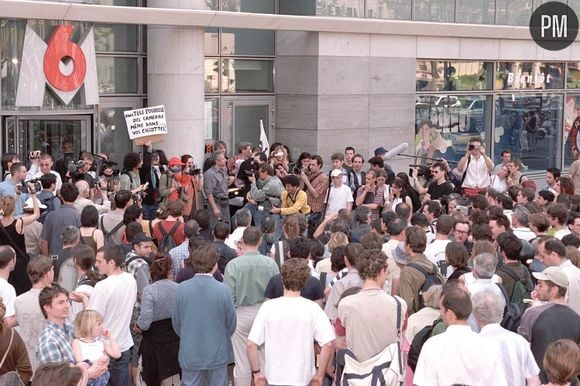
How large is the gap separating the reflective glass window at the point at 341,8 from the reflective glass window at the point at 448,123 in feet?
9.89

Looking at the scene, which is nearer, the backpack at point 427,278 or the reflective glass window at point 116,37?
the backpack at point 427,278

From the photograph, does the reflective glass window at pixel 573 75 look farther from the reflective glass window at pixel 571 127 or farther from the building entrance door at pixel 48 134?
the building entrance door at pixel 48 134

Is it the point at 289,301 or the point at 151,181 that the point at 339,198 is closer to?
the point at 151,181

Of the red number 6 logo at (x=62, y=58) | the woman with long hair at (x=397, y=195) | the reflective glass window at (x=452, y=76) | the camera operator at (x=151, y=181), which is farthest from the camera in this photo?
the reflective glass window at (x=452, y=76)

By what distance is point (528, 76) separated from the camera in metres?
26.3

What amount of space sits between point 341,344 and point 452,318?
1.29 meters

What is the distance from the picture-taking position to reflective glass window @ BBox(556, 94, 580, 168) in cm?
2767

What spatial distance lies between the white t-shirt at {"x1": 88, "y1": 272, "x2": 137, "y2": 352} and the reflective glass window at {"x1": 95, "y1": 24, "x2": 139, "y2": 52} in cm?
1194

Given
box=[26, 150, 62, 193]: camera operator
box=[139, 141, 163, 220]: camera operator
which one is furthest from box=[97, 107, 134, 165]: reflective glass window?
box=[26, 150, 62, 193]: camera operator

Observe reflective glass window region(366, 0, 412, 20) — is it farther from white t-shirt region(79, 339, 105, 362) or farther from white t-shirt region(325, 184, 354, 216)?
white t-shirt region(79, 339, 105, 362)

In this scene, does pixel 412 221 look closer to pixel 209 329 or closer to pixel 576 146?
pixel 209 329

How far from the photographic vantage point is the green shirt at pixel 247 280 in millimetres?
9281

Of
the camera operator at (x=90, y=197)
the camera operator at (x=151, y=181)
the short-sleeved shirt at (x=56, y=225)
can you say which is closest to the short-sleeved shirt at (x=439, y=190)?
the camera operator at (x=151, y=181)

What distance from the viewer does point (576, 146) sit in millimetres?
27797
